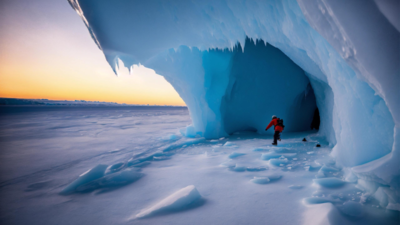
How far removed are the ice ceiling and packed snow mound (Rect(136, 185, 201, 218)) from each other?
70.1 inches

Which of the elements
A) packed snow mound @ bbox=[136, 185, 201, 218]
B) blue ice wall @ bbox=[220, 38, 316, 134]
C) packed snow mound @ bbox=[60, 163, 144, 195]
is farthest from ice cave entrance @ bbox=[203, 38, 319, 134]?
packed snow mound @ bbox=[136, 185, 201, 218]

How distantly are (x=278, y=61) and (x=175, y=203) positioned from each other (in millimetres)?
6545

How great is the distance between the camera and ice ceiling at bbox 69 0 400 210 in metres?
1.38

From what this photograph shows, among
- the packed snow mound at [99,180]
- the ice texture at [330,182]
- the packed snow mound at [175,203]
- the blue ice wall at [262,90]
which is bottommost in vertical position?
the packed snow mound at [99,180]

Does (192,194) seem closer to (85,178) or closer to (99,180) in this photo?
(99,180)

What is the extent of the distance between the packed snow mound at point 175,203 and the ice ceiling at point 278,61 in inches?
70.1

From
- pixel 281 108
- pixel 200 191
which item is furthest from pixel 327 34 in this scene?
pixel 281 108

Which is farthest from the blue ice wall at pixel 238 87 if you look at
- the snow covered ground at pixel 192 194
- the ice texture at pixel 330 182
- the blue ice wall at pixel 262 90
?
the ice texture at pixel 330 182

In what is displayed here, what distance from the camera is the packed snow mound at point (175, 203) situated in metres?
1.72

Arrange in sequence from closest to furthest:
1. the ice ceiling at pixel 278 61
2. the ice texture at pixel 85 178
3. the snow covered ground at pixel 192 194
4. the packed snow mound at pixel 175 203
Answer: the ice ceiling at pixel 278 61
the snow covered ground at pixel 192 194
the packed snow mound at pixel 175 203
the ice texture at pixel 85 178

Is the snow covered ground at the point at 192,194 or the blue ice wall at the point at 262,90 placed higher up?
the blue ice wall at the point at 262,90

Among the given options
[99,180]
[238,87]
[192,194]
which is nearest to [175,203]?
[192,194]

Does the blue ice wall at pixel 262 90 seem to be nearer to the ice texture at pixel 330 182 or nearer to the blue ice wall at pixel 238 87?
the blue ice wall at pixel 238 87

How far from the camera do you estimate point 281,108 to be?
23.0 ft
